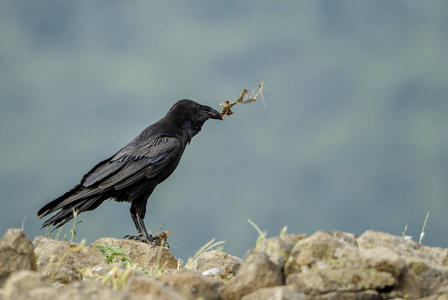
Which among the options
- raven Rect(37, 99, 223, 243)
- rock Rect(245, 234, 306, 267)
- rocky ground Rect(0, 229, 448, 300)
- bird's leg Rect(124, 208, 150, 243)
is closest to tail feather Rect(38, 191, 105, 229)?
raven Rect(37, 99, 223, 243)

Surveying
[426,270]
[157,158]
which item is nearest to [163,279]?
[426,270]

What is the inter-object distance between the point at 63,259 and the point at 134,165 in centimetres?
369

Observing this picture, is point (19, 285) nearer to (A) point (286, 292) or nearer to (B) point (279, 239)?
(A) point (286, 292)

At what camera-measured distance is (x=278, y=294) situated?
10.5 feet

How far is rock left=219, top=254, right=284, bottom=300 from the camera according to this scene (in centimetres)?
370

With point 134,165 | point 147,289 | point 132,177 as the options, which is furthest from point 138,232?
point 147,289

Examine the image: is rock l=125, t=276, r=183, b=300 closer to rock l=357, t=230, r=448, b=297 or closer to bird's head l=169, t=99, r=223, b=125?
rock l=357, t=230, r=448, b=297

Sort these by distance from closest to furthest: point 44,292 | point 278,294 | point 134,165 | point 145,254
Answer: point 44,292 < point 278,294 < point 145,254 < point 134,165

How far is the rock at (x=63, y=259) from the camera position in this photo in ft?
13.7

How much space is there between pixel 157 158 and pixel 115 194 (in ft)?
2.81

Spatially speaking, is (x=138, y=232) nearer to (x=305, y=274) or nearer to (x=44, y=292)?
(x=305, y=274)

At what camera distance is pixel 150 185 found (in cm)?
902

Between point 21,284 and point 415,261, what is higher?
point 21,284

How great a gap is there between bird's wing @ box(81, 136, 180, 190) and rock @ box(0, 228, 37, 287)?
5032mm
